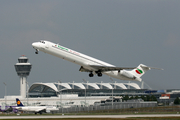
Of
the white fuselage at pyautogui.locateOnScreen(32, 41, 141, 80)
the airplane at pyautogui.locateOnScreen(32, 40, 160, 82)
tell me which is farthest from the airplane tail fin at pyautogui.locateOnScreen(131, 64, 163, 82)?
the white fuselage at pyautogui.locateOnScreen(32, 41, 141, 80)

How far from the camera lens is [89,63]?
65.2 metres

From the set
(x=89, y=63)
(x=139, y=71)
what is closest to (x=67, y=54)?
(x=89, y=63)

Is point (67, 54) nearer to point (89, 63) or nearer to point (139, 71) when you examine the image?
point (89, 63)

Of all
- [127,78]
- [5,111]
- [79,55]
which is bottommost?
[5,111]

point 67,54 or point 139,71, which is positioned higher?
point 67,54

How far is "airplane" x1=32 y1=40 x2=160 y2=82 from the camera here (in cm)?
5894

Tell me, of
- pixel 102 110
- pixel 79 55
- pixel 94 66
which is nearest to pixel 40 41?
pixel 79 55

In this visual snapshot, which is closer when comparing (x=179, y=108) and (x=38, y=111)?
(x=179, y=108)

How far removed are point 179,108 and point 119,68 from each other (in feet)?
83.3

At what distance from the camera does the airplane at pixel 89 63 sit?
5894cm

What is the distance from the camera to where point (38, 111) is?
91.8m

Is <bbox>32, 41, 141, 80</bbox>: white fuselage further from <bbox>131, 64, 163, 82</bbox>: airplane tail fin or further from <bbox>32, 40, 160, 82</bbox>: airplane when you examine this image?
<bbox>131, 64, 163, 82</bbox>: airplane tail fin

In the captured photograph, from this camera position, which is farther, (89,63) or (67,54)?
(89,63)

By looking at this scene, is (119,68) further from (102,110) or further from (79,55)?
(102,110)
